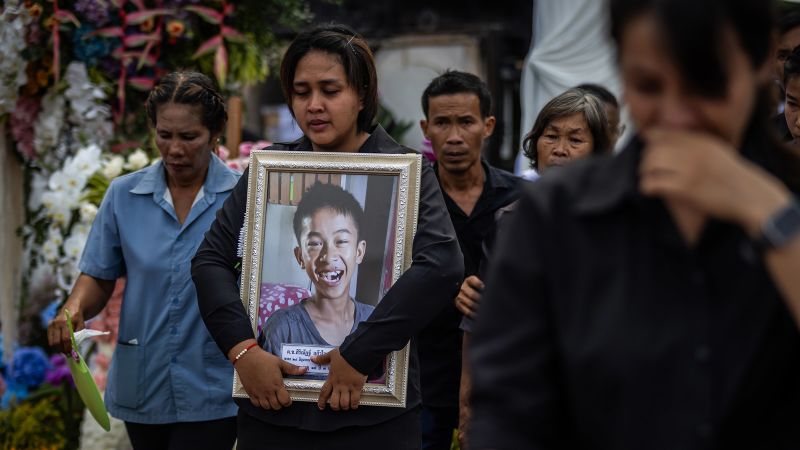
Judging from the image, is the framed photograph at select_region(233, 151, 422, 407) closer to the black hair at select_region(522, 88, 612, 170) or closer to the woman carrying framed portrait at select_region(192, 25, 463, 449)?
the woman carrying framed portrait at select_region(192, 25, 463, 449)

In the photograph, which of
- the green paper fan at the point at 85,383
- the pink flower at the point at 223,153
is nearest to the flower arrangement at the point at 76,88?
the pink flower at the point at 223,153

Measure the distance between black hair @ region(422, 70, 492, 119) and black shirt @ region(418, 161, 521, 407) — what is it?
0.56 metres

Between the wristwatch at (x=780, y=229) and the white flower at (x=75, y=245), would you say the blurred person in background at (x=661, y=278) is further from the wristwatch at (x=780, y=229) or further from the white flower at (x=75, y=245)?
the white flower at (x=75, y=245)

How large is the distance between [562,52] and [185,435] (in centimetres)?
574

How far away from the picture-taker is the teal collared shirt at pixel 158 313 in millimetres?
4023

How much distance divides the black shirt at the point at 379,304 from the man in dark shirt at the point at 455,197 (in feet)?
3.37

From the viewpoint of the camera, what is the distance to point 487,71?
974cm

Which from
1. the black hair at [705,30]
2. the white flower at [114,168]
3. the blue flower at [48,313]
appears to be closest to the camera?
the black hair at [705,30]

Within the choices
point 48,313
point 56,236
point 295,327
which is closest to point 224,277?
point 295,327

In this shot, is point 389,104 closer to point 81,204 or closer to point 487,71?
point 487,71

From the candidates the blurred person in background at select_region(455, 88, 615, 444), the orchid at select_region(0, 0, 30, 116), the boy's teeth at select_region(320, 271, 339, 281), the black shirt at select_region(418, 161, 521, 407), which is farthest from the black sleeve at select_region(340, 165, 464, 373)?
the orchid at select_region(0, 0, 30, 116)

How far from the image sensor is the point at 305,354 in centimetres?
328

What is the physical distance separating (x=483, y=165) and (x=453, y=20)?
18.4 feet

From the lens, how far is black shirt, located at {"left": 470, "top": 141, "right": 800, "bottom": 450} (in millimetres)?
1646
